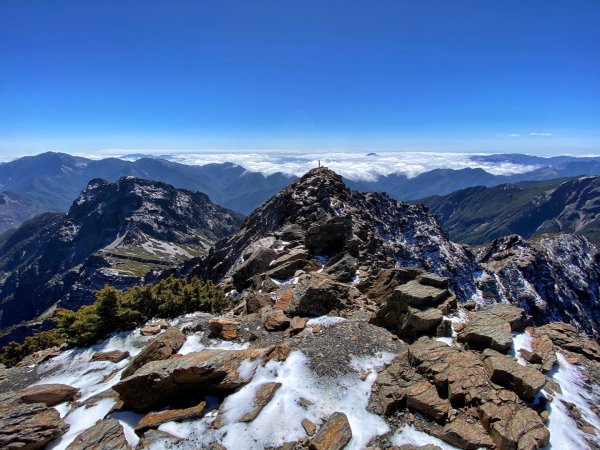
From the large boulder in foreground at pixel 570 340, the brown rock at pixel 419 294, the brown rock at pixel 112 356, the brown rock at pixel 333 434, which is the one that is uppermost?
the brown rock at pixel 419 294

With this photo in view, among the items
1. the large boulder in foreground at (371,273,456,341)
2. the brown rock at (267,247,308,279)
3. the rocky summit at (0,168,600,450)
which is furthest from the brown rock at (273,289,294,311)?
the brown rock at (267,247,308,279)

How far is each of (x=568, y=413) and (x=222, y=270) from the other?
58.2m

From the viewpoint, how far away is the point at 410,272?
28672 millimetres

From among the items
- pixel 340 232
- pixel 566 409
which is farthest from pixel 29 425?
pixel 340 232

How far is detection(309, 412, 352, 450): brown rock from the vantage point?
13.2 meters

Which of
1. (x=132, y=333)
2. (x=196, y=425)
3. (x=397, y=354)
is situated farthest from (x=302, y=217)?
(x=196, y=425)

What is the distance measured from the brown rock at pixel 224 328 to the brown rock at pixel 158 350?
1.90 meters

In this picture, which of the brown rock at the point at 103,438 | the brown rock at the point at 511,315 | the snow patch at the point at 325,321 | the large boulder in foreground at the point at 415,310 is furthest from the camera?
the snow patch at the point at 325,321

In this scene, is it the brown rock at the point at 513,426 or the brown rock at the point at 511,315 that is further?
the brown rock at the point at 511,315

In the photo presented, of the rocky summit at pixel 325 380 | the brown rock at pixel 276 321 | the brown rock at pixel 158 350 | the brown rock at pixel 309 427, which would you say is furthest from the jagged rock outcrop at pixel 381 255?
the brown rock at pixel 158 350

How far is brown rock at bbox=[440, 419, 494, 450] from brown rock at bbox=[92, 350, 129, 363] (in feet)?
58.9

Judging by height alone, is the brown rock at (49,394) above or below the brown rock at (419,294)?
below

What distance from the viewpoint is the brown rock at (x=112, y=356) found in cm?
2153

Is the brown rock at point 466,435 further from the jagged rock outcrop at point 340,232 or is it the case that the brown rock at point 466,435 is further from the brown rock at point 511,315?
the jagged rock outcrop at point 340,232
